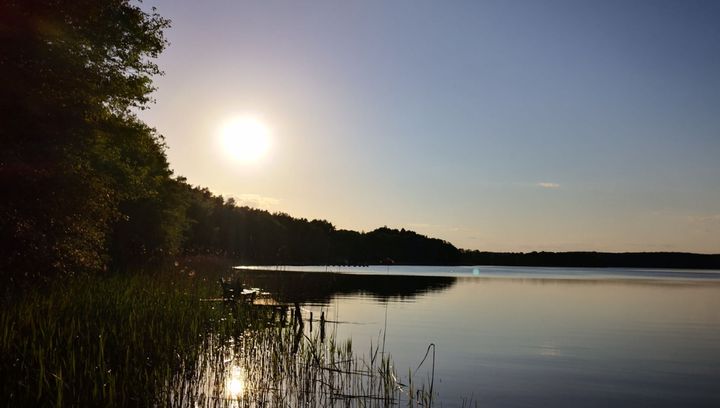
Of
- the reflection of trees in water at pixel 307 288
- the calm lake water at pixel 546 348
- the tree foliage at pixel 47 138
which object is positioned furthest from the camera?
the reflection of trees in water at pixel 307 288

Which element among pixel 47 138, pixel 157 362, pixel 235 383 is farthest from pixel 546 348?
pixel 47 138

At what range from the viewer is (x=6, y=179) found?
20578 millimetres

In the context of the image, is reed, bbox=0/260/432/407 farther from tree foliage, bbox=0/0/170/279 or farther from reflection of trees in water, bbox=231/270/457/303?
reflection of trees in water, bbox=231/270/457/303

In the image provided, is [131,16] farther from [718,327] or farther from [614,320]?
[718,327]

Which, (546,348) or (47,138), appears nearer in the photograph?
(47,138)

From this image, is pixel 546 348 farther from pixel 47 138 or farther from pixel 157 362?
pixel 47 138

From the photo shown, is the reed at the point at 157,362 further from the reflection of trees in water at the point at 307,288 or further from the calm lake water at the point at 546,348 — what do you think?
the reflection of trees in water at the point at 307,288

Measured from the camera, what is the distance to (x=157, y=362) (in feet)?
46.7

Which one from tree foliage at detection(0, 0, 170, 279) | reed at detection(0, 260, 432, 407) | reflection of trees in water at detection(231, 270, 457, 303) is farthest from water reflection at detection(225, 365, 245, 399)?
tree foliage at detection(0, 0, 170, 279)

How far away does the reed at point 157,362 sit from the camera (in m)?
11.1

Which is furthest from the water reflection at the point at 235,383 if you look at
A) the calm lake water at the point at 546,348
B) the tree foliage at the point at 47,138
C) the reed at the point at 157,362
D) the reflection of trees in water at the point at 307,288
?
the tree foliage at the point at 47,138

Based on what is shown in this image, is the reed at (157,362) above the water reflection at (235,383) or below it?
above

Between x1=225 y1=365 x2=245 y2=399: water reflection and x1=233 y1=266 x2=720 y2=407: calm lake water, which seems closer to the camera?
x1=225 y1=365 x2=245 y2=399: water reflection

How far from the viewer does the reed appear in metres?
11.1
